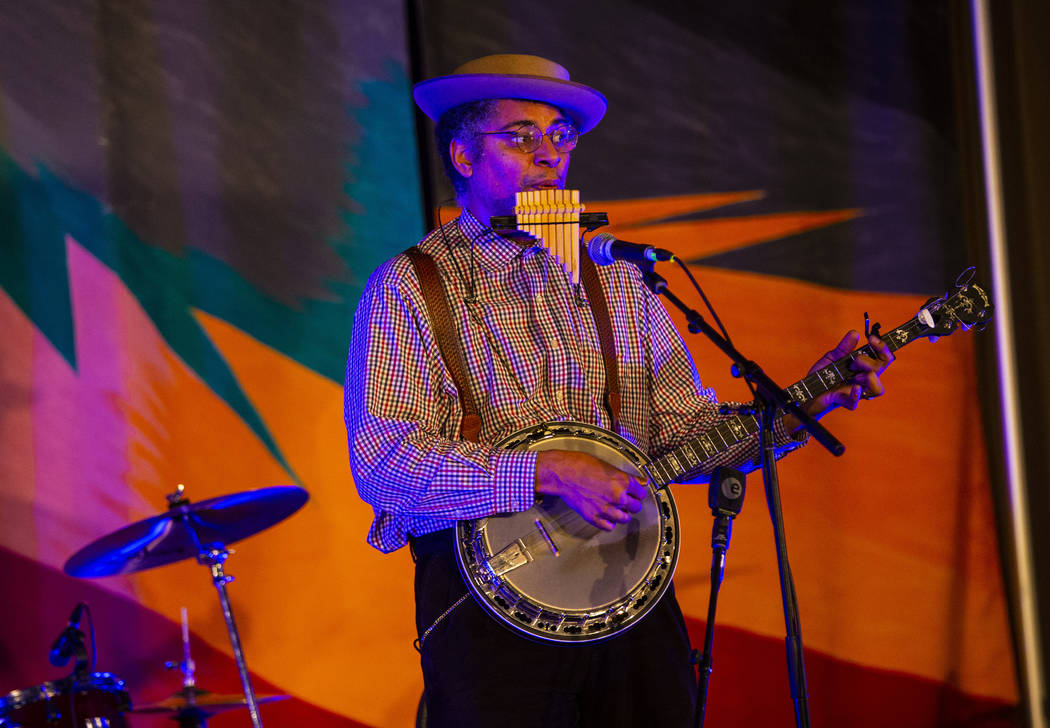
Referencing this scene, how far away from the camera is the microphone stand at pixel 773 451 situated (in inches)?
81.5

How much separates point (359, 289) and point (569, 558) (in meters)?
2.27

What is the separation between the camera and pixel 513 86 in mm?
2920

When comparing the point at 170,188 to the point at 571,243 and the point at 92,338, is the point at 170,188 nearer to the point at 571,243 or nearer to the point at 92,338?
the point at 92,338

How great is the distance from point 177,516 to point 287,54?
215cm

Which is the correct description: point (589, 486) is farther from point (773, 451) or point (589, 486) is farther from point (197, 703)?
point (197, 703)

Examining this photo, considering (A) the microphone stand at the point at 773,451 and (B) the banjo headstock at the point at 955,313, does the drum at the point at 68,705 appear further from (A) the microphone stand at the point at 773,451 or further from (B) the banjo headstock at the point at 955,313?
(B) the banjo headstock at the point at 955,313

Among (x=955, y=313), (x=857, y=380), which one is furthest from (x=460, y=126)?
(x=955, y=313)

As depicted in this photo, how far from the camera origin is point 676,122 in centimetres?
497

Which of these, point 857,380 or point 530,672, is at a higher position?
point 857,380

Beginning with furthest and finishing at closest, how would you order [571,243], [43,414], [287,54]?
[287,54], [43,414], [571,243]

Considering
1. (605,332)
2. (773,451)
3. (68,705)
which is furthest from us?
(68,705)

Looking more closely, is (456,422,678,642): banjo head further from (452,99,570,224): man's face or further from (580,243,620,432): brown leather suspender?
(452,99,570,224): man's face

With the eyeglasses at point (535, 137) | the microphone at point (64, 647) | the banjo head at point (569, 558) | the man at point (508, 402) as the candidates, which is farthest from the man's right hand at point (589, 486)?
the microphone at point (64, 647)

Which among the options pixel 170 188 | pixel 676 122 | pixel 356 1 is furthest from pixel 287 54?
pixel 676 122
